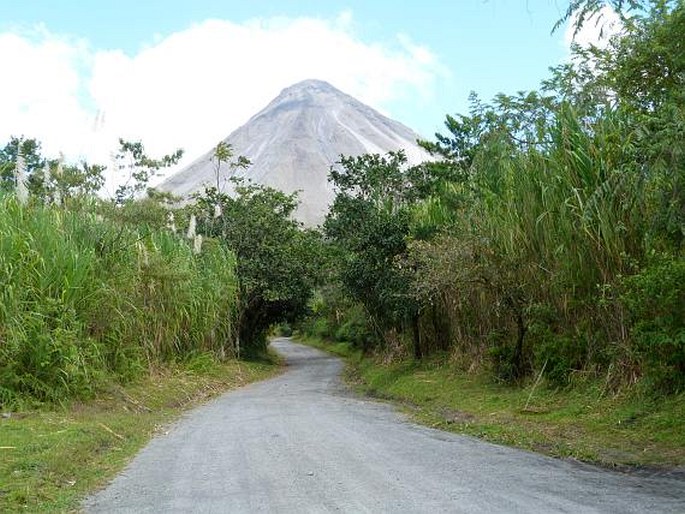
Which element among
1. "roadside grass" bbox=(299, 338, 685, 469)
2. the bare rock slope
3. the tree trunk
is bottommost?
"roadside grass" bbox=(299, 338, 685, 469)

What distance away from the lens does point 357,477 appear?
673 centimetres

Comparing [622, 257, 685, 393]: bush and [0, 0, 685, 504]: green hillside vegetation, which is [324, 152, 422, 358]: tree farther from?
[622, 257, 685, 393]: bush

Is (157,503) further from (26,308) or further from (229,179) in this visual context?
(229,179)

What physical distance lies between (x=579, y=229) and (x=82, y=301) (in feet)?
28.1

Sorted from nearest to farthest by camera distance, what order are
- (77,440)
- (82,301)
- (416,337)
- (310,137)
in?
(77,440) → (82,301) → (416,337) → (310,137)

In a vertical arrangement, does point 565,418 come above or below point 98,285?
below

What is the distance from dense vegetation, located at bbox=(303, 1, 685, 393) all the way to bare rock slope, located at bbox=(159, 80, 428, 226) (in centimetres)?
7540

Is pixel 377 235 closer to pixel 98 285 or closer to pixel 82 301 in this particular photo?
pixel 98 285

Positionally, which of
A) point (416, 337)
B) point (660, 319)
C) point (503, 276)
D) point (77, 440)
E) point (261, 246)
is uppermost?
point (261, 246)

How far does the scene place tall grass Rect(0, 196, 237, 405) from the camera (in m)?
11.0

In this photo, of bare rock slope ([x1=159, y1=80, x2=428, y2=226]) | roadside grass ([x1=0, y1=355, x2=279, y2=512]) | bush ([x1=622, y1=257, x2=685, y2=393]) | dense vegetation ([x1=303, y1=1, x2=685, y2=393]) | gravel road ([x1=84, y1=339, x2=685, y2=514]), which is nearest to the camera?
gravel road ([x1=84, y1=339, x2=685, y2=514])

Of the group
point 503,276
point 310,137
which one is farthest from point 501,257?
point 310,137

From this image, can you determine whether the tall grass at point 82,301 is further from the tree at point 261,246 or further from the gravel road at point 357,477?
the tree at point 261,246

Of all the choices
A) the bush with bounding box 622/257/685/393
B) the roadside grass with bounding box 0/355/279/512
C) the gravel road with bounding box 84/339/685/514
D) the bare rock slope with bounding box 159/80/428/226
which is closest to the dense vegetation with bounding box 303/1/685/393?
the bush with bounding box 622/257/685/393
